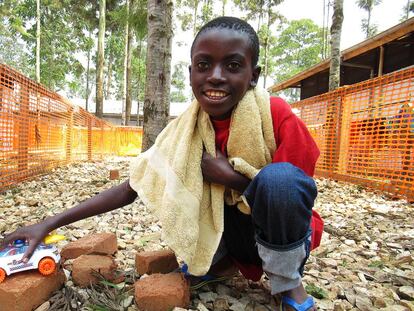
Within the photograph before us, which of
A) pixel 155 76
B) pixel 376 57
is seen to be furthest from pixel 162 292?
pixel 376 57

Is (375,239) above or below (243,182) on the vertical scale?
below

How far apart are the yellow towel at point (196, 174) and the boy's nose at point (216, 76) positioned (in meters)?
0.13

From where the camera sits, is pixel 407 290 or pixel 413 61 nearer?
pixel 407 290

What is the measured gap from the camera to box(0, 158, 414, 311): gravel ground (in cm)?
132

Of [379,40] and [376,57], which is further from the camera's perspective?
[376,57]

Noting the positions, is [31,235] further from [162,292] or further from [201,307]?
[201,307]

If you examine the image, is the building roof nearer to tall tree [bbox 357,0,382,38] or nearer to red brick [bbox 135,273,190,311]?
red brick [bbox 135,273,190,311]

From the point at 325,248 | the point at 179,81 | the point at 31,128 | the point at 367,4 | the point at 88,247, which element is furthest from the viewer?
the point at 179,81

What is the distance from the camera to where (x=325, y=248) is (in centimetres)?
205

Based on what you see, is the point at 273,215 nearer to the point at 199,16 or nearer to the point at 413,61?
the point at 413,61

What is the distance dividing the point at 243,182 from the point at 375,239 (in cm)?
163

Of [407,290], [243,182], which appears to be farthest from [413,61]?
[243,182]

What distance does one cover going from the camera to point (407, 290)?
1439mm

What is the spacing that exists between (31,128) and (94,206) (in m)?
3.53
